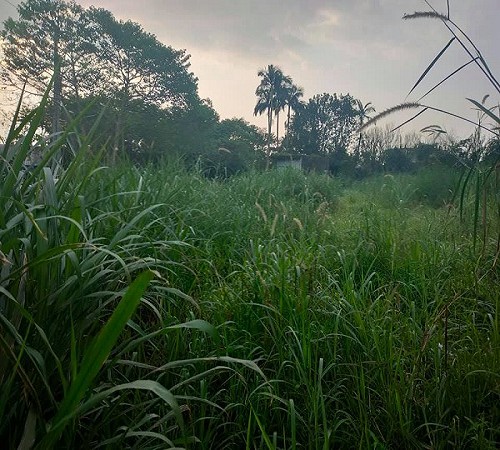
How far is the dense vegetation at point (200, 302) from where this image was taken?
0.63 m

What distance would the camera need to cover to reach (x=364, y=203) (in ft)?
9.04

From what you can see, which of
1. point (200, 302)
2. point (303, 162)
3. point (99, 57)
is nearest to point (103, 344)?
point (200, 302)

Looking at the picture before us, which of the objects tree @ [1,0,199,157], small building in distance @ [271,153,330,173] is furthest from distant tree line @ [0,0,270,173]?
small building in distance @ [271,153,330,173]

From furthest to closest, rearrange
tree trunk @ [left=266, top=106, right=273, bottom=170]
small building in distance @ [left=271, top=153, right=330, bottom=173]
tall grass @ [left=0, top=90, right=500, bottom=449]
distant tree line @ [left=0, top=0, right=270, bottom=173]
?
small building in distance @ [left=271, top=153, right=330, bottom=173] < tree trunk @ [left=266, top=106, right=273, bottom=170] < distant tree line @ [left=0, top=0, right=270, bottom=173] < tall grass @ [left=0, top=90, right=500, bottom=449]

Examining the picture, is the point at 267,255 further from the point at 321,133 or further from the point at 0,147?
the point at 321,133

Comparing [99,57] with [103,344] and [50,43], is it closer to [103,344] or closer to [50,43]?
[50,43]

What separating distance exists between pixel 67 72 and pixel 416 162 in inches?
102

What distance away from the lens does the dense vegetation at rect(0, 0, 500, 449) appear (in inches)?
24.9

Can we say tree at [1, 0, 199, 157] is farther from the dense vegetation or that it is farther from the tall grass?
the tall grass

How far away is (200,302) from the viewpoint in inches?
44.4

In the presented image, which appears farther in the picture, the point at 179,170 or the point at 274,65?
the point at 274,65

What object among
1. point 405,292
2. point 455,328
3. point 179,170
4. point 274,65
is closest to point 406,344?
point 455,328

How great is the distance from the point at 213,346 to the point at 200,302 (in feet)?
0.66

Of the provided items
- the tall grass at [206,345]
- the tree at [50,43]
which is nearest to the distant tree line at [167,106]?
the tree at [50,43]
